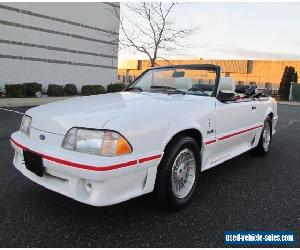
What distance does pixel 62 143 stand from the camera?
283 centimetres

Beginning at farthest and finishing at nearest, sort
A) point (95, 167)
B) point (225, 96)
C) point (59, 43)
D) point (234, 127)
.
Answer: point (59, 43), point (234, 127), point (225, 96), point (95, 167)

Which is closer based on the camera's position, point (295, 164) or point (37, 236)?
point (37, 236)

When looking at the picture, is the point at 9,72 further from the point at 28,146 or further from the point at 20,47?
the point at 28,146

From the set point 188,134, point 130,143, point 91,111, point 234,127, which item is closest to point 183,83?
point 234,127

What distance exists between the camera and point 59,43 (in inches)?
751

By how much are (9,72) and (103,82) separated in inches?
275

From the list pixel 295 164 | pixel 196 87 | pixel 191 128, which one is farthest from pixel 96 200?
pixel 295 164

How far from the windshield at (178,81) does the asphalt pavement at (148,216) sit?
4.01 feet

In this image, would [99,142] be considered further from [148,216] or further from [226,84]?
[226,84]

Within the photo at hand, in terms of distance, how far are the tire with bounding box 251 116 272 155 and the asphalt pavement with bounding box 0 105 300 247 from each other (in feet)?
3.90

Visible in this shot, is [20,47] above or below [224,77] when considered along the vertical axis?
Answer: above

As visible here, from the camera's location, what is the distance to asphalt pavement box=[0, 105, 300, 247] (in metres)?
2.71

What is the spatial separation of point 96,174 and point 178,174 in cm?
106

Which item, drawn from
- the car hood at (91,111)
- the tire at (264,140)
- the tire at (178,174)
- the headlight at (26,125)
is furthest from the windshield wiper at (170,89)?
the tire at (264,140)
